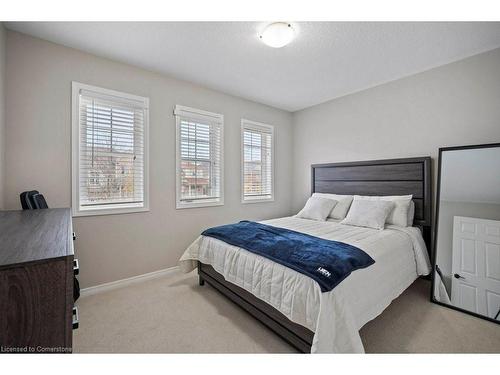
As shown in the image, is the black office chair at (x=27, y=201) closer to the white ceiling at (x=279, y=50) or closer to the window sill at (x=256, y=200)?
the white ceiling at (x=279, y=50)

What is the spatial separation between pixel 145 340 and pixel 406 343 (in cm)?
200

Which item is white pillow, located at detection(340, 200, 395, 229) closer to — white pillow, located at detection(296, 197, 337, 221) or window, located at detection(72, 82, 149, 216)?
white pillow, located at detection(296, 197, 337, 221)

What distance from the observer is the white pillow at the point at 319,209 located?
10.8 ft

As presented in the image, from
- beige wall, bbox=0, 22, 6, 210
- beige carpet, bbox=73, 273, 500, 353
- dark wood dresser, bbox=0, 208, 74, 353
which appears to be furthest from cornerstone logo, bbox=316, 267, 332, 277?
beige wall, bbox=0, 22, 6, 210

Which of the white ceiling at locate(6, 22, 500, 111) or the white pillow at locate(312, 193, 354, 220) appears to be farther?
the white pillow at locate(312, 193, 354, 220)

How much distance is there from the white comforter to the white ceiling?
6.32 feet

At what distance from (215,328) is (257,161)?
8.92ft

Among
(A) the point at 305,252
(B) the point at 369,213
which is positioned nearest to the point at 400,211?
(B) the point at 369,213

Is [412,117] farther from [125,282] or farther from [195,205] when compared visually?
[125,282]

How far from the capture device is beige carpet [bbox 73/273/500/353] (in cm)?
168

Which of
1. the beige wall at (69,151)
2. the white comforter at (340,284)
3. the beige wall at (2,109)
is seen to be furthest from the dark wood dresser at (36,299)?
the beige wall at (69,151)

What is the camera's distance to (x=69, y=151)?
232 cm

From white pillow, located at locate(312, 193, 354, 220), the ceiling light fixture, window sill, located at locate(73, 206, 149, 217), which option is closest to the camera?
the ceiling light fixture

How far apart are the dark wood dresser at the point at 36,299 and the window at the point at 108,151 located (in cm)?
179
